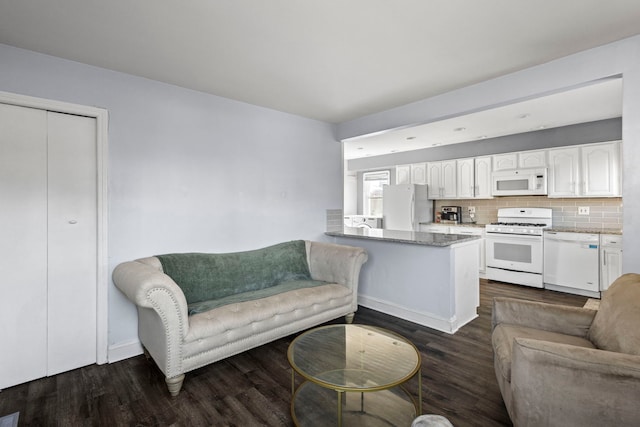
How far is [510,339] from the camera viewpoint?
1815 millimetres

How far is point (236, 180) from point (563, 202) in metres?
4.82

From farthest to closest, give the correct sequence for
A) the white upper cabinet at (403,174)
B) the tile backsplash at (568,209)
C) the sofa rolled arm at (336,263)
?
the white upper cabinet at (403,174), the tile backsplash at (568,209), the sofa rolled arm at (336,263)

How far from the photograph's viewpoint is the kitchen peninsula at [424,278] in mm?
3107

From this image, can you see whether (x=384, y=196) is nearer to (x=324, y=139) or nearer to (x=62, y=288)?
(x=324, y=139)

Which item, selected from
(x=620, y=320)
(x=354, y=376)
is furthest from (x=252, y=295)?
(x=620, y=320)

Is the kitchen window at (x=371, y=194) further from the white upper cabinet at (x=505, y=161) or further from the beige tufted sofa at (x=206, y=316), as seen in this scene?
the beige tufted sofa at (x=206, y=316)

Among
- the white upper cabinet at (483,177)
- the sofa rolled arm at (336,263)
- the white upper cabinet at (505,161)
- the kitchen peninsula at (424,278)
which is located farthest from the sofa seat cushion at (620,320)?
the white upper cabinet at (483,177)

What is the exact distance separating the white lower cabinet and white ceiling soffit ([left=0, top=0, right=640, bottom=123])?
2874 millimetres

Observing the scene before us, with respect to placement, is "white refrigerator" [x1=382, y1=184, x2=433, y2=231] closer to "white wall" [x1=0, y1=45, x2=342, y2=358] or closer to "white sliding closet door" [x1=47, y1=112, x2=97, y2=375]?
"white wall" [x1=0, y1=45, x2=342, y2=358]

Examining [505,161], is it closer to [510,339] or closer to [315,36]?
[510,339]

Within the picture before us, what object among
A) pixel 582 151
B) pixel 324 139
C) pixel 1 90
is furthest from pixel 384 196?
pixel 1 90

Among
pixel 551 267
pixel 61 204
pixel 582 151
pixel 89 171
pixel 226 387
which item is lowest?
pixel 226 387

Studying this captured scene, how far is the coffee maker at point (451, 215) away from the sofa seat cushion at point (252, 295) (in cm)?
367

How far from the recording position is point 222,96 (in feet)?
10.5
